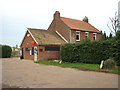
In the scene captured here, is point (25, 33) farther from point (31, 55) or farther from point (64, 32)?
point (64, 32)

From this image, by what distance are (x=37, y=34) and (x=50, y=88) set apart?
19434mm

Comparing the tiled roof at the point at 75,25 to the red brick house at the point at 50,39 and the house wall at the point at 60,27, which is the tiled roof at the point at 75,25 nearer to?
the red brick house at the point at 50,39

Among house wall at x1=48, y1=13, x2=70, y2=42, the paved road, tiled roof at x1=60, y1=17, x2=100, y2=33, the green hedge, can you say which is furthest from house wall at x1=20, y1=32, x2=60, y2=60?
the paved road

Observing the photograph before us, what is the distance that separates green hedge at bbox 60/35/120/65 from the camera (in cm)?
1375

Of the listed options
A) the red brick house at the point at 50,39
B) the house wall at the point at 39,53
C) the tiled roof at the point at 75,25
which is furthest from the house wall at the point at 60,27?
the house wall at the point at 39,53

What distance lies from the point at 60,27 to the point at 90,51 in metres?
14.1

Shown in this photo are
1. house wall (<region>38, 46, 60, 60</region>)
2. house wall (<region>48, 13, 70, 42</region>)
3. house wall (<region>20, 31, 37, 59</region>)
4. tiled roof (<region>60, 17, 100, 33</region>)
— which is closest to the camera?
house wall (<region>38, 46, 60, 60</region>)

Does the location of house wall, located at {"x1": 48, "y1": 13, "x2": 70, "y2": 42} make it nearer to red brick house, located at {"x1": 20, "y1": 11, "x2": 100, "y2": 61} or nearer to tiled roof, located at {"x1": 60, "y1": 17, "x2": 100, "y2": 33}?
red brick house, located at {"x1": 20, "y1": 11, "x2": 100, "y2": 61}

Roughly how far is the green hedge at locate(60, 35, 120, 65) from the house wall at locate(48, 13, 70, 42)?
811 cm

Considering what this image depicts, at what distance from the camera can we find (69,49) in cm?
1805

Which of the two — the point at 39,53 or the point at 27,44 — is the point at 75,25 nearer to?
the point at 27,44

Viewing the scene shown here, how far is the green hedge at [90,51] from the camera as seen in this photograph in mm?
13749

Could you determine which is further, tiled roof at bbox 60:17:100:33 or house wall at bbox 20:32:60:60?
tiled roof at bbox 60:17:100:33

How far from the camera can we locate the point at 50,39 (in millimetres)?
25250
